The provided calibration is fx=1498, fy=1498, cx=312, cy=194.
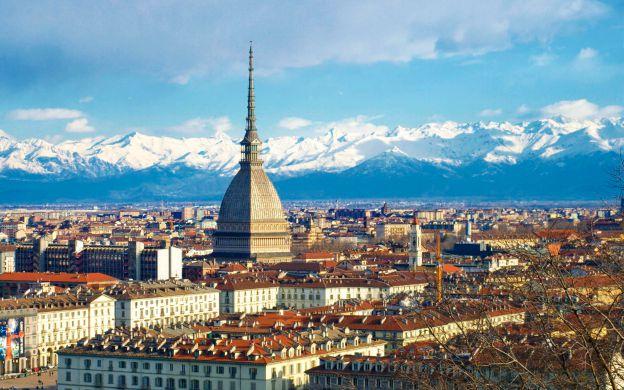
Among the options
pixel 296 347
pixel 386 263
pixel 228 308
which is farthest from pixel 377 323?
pixel 386 263

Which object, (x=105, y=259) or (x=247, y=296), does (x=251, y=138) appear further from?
(x=247, y=296)

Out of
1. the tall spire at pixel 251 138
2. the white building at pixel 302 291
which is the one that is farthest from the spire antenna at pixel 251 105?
the white building at pixel 302 291

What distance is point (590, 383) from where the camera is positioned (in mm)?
19922

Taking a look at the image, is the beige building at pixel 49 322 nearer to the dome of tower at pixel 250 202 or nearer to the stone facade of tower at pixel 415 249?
the stone facade of tower at pixel 415 249

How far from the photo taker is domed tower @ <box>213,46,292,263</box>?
150625 millimetres

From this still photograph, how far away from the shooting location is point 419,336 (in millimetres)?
68312

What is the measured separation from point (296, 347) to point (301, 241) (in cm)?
12244

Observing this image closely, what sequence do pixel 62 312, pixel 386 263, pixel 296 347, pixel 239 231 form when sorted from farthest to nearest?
pixel 239 231
pixel 386 263
pixel 62 312
pixel 296 347

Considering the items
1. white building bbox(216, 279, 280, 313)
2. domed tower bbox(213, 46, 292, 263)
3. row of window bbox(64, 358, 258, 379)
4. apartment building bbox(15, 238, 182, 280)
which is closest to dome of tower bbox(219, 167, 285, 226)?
domed tower bbox(213, 46, 292, 263)

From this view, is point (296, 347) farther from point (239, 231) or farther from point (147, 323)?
point (239, 231)

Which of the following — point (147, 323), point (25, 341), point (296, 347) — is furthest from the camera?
point (147, 323)

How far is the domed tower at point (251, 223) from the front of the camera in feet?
494

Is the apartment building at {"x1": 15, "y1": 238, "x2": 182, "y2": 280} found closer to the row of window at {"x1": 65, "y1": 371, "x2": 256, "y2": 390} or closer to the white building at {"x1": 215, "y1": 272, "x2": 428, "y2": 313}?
the white building at {"x1": 215, "y1": 272, "x2": 428, "y2": 313}

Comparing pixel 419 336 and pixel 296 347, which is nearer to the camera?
pixel 296 347
